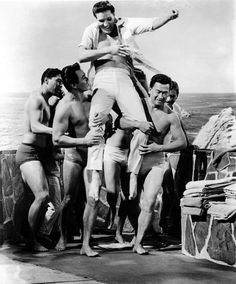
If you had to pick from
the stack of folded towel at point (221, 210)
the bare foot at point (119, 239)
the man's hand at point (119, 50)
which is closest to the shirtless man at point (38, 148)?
the man's hand at point (119, 50)

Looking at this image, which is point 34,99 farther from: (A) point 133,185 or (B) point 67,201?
(A) point 133,185

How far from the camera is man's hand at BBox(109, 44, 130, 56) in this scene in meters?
4.42

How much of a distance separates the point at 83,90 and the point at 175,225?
1188 millimetres

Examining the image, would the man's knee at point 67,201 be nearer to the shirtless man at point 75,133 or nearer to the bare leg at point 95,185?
the shirtless man at point 75,133

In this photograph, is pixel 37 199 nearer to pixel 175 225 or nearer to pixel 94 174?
pixel 94 174

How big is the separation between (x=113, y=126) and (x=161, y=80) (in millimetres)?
468

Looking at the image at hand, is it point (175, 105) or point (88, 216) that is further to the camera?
point (175, 105)

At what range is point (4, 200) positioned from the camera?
4648 mm

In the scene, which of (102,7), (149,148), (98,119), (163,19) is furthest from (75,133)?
(163,19)

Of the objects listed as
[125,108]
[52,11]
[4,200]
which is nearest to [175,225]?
[125,108]

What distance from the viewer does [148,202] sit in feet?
14.6

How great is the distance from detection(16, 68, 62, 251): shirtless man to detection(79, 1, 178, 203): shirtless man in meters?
0.29

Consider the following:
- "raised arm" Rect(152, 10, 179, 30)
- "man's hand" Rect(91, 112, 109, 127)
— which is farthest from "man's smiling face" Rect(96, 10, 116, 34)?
"man's hand" Rect(91, 112, 109, 127)

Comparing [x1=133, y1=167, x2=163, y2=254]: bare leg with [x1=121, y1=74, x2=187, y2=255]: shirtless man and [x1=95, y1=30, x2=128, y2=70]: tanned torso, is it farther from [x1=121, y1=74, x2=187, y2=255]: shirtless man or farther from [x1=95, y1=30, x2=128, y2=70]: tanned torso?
[x1=95, y1=30, x2=128, y2=70]: tanned torso
